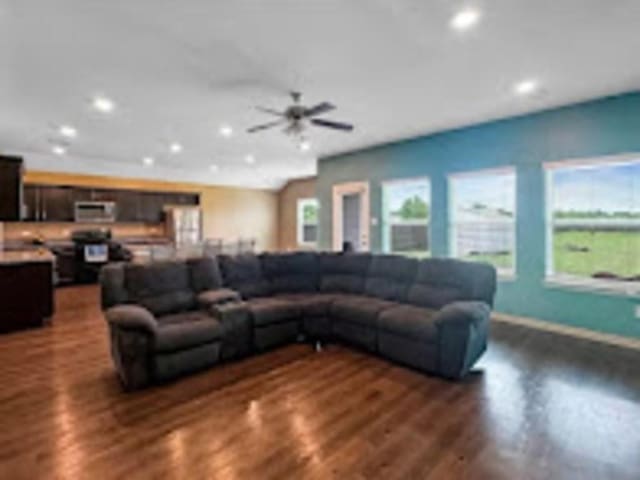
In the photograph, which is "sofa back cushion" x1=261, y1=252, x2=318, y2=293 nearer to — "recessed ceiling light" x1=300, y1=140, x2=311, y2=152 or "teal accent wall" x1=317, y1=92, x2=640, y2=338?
"teal accent wall" x1=317, y1=92, x2=640, y2=338

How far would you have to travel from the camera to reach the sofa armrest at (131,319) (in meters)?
2.85

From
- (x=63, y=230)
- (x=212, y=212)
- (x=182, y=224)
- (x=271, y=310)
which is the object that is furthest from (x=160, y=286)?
(x=212, y=212)

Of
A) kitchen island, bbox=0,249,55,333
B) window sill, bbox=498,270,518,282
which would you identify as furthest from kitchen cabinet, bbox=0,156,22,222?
window sill, bbox=498,270,518,282

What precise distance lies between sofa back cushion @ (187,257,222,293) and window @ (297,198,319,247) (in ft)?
21.9

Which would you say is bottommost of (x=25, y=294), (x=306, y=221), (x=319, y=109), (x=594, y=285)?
(x=25, y=294)

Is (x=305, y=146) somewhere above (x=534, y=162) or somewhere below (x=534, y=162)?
above

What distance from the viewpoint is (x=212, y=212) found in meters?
10.2

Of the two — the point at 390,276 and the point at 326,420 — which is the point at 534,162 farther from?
the point at 326,420

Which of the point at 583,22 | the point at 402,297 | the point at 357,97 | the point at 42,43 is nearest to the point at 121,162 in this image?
the point at 42,43

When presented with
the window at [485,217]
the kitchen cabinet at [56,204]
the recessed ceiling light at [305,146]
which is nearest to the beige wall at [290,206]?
the recessed ceiling light at [305,146]

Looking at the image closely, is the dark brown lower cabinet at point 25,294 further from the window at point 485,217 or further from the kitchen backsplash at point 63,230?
the window at point 485,217

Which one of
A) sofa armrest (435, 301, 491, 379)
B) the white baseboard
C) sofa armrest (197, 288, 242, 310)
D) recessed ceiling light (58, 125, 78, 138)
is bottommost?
the white baseboard

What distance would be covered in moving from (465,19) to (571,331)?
3903 millimetres

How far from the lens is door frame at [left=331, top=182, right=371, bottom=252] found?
7.01 meters
